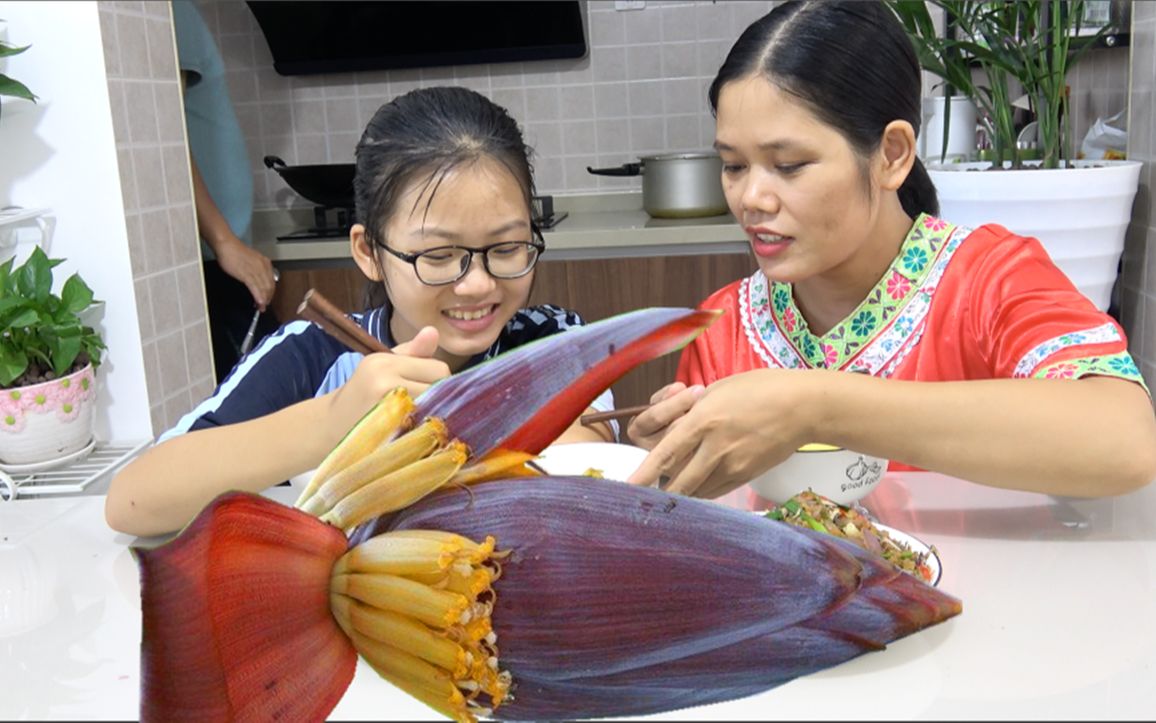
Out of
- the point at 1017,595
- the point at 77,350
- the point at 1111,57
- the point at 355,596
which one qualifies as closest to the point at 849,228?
the point at 1017,595

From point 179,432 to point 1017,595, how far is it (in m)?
0.77

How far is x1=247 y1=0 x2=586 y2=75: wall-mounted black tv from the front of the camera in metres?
3.11

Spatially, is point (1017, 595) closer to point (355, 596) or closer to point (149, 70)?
point (355, 596)

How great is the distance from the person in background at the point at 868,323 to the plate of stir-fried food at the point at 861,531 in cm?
5

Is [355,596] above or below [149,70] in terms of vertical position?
below

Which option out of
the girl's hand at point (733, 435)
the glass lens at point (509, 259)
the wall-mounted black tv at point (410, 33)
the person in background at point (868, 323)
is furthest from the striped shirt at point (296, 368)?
the wall-mounted black tv at point (410, 33)

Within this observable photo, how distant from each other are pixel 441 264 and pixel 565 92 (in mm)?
2361

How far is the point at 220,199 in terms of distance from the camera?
2756mm

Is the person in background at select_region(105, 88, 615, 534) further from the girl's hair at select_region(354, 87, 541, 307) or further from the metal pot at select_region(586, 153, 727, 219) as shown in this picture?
the metal pot at select_region(586, 153, 727, 219)

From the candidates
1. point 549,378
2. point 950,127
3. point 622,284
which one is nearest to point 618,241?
point 622,284

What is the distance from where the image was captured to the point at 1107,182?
1.70 metres

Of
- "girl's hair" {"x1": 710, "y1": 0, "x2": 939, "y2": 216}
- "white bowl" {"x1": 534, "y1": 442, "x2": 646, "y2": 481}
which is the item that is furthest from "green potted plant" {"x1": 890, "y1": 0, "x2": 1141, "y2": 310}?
"white bowl" {"x1": 534, "y1": 442, "x2": 646, "y2": 481}

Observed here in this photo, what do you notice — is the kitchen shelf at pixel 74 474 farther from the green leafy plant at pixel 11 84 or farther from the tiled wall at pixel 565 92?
the tiled wall at pixel 565 92

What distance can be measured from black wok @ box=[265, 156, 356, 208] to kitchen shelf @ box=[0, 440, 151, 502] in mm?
1082
